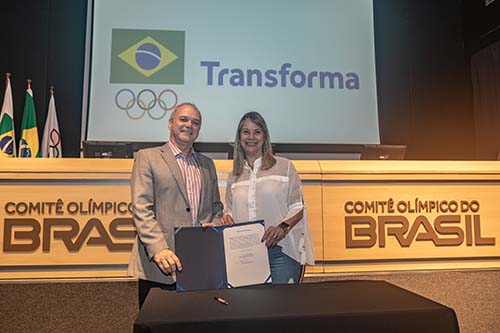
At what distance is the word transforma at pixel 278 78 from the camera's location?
384 cm

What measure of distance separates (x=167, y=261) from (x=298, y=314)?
0.72 metres

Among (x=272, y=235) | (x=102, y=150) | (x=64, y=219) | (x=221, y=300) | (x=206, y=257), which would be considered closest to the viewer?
(x=221, y=300)

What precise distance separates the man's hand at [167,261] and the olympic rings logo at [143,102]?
7.72 feet

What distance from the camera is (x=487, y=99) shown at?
4184mm

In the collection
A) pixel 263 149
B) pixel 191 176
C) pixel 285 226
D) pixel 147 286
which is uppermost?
pixel 263 149

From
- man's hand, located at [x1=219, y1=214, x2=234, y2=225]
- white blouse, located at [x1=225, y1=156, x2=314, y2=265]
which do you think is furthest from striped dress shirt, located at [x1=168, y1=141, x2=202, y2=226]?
white blouse, located at [x1=225, y1=156, x2=314, y2=265]

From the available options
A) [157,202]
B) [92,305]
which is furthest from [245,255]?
[92,305]

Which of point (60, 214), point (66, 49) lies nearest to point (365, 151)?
point (60, 214)

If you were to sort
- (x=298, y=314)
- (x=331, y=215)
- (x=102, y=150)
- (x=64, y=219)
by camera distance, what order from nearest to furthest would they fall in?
1. (x=298, y=314)
2. (x=64, y=219)
3. (x=331, y=215)
4. (x=102, y=150)

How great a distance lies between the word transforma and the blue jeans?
218 cm

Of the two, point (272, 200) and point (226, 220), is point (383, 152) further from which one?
point (226, 220)

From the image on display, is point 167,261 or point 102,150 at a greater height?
point 102,150

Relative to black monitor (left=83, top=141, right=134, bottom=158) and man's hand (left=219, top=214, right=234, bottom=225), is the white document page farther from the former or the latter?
black monitor (left=83, top=141, right=134, bottom=158)

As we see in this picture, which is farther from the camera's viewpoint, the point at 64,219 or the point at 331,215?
the point at 331,215
